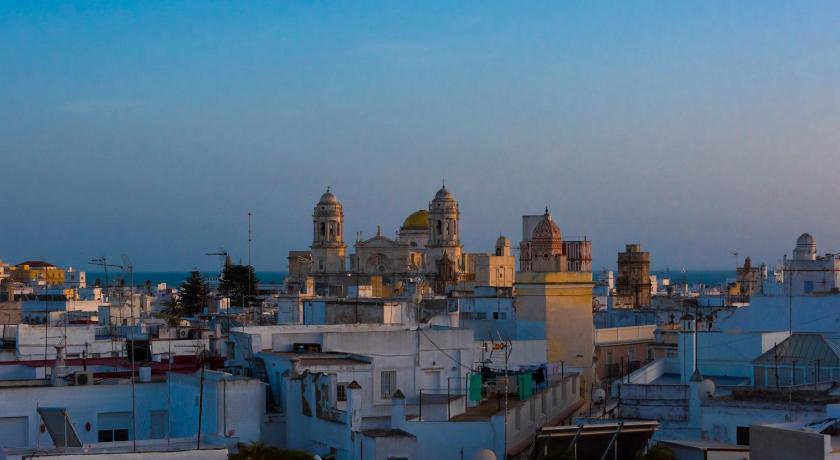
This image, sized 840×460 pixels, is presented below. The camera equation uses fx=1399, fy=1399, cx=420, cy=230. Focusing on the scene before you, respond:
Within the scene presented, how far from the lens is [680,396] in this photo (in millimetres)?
21734

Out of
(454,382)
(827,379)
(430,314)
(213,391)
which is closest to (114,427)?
(213,391)

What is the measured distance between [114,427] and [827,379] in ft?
37.7

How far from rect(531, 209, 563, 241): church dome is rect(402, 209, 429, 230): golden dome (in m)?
62.6

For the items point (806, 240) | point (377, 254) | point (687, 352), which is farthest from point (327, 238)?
point (687, 352)

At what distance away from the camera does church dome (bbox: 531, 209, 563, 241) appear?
114 feet

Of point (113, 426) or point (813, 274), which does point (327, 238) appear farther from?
point (113, 426)

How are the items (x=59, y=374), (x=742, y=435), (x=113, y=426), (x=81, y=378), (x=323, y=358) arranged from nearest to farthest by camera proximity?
(x=742, y=435), (x=113, y=426), (x=81, y=378), (x=59, y=374), (x=323, y=358)

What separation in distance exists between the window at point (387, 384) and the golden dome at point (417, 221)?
74.6 meters

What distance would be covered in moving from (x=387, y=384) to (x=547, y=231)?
41.5 ft

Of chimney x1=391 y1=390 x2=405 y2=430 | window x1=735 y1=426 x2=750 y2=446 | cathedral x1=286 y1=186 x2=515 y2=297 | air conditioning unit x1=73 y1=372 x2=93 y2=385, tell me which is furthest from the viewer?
cathedral x1=286 y1=186 x2=515 y2=297

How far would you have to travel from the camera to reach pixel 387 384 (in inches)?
923

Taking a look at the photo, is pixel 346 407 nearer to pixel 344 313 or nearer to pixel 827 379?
pixel 827 379

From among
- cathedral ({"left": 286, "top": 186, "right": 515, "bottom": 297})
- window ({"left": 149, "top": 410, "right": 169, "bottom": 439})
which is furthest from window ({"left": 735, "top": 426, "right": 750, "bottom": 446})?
cathedral ({"left": 286, "top": 186, "right": 515, "bottom": 297})

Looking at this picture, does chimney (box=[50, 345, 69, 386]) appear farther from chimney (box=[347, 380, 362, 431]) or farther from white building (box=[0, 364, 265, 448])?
chimney (box=[347, 380, 362, 431])
